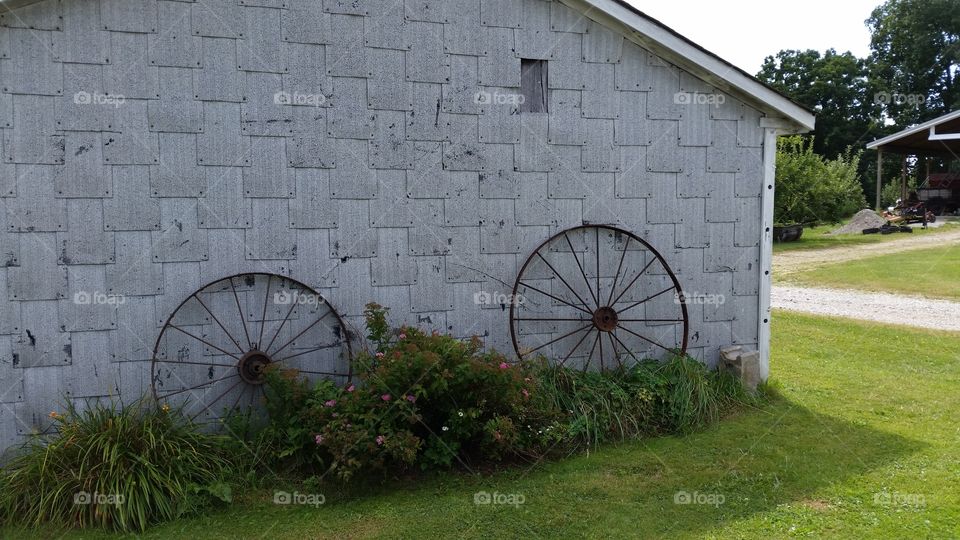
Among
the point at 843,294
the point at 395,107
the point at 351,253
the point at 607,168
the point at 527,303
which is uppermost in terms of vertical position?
the point at 395,107

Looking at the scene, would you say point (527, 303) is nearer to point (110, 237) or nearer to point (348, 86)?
point (348, 86)

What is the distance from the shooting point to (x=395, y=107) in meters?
6.36

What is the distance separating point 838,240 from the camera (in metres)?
24.3

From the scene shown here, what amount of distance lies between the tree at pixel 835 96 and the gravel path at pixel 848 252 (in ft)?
79.6

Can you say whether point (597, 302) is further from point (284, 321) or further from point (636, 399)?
point (284, 321)

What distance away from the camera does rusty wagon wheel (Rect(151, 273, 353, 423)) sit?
592 cm

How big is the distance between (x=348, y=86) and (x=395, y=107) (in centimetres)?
44

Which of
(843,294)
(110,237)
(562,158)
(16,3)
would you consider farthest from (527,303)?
(843,294)

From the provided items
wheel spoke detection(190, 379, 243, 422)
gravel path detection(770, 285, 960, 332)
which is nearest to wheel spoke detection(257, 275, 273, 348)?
wheel spoke detection(190, 379, 243, 422)

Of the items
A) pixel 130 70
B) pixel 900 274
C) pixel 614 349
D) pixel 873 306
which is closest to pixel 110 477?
pixel 130 70

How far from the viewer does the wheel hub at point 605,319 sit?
6941 millimetres

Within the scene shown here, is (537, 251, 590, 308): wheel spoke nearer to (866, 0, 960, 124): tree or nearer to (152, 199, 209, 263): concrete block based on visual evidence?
(152, 199, 209, 263): concrete block

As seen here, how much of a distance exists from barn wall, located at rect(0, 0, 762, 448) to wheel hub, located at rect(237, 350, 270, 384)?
0.72 m

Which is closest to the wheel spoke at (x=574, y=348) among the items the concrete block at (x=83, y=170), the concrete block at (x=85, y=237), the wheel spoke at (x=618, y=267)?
the wheel spoke at (x=618, y=267)
